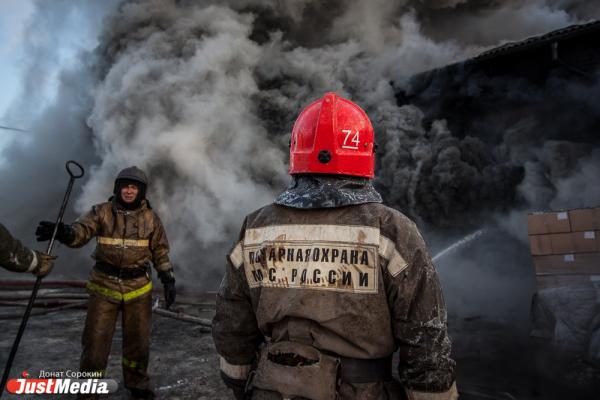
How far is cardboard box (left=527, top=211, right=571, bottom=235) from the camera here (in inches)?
198

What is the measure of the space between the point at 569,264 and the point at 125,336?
5.46 meters

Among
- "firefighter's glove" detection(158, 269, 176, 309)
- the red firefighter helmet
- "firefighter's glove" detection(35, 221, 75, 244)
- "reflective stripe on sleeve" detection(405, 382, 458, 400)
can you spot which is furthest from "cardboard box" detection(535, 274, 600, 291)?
"firefighter's glove" detection(35, 221, 75, 244)

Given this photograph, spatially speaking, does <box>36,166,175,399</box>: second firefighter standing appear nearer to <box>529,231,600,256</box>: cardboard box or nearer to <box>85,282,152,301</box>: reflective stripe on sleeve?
<box>85,282,152,301</box>: reflective stripe on sleeve

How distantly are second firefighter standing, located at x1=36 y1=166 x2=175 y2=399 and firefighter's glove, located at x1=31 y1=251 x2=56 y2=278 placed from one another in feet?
0.87

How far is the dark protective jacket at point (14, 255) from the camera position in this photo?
2600 millimetres

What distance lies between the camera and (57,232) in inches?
126

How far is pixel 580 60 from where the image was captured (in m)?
7.35

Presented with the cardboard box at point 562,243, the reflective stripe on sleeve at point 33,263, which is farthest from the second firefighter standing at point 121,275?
the cardboard box at point 562,243

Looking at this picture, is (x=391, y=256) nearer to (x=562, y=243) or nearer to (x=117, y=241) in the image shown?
(x=117, y=241)

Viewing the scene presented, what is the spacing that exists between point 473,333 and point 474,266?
10.9 ft

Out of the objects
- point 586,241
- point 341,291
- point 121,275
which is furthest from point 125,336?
point 586,241

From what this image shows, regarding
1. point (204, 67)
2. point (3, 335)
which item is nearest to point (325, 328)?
point (3, 335)

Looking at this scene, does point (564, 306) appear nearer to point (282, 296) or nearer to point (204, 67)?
point (282, 296)

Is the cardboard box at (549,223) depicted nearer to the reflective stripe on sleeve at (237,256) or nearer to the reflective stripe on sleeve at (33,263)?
the reflective stripe on sleeve at (237,256)
